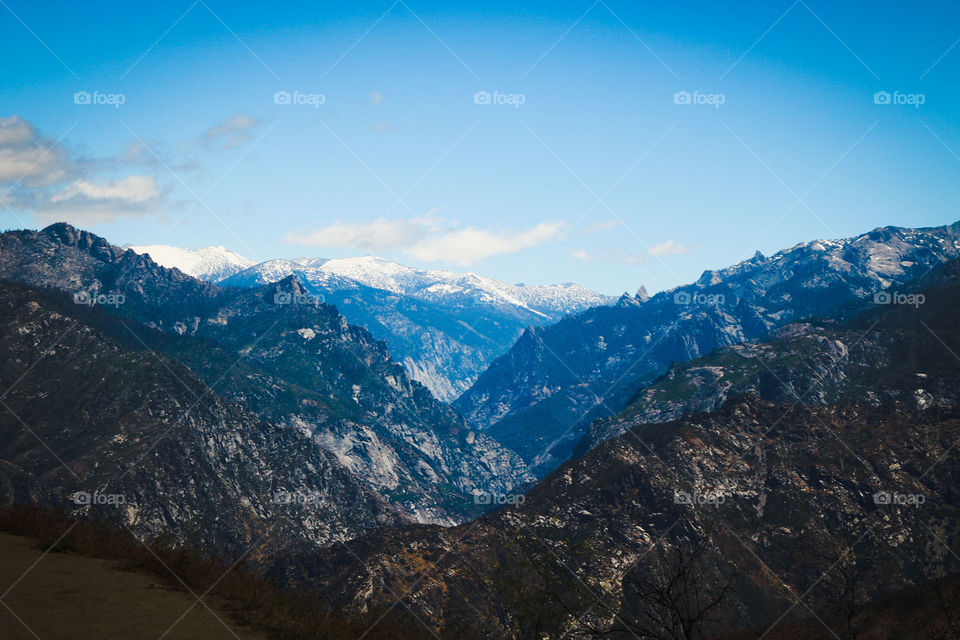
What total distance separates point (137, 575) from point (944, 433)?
14586 cm

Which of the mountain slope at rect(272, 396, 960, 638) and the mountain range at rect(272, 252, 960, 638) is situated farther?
the mountain slope at rect(272, 396, 960, 638)

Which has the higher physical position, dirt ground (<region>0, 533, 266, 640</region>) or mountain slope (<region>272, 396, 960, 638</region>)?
dirt ground (<region>0, 533, 266, 640</region>)

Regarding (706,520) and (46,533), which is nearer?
(46,533)

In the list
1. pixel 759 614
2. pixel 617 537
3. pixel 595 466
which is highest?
pixel 595 466

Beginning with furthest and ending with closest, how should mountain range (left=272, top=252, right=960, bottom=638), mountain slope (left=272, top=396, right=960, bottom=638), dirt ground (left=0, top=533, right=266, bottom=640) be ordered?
mountain slope (left=272, top=396, right=960, bottom=638), mountain range (left=272, top=252, right=960, bottom=638), dirt ground (left=0, top=533, right=266, bottom=640)

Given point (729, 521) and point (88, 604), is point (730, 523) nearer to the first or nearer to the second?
point (729, 521)

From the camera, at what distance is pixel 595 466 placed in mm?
130125

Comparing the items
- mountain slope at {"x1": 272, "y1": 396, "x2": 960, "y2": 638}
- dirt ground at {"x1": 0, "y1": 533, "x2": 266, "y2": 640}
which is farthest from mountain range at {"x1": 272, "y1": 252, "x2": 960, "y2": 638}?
dirt ground at {"x1": 0, "y1": 533, "x2": 266, "y2": 640}

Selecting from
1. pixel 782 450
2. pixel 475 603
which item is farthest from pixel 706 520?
pixel 475 603

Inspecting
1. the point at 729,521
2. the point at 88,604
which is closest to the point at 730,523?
the point at 729,521

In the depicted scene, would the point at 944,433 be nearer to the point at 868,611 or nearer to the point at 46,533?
the point at 868,611

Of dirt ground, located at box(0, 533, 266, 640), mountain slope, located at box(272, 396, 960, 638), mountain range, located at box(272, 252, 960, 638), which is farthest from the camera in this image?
mountain slope, located at box(272, 396, 960, 638)

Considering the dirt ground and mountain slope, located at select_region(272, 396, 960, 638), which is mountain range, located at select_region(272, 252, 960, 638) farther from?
the dirt ground

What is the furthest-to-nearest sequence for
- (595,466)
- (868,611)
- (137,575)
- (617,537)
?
1. (595,466)
2. (617,537)
3. (868,611)
4. (137,575)
